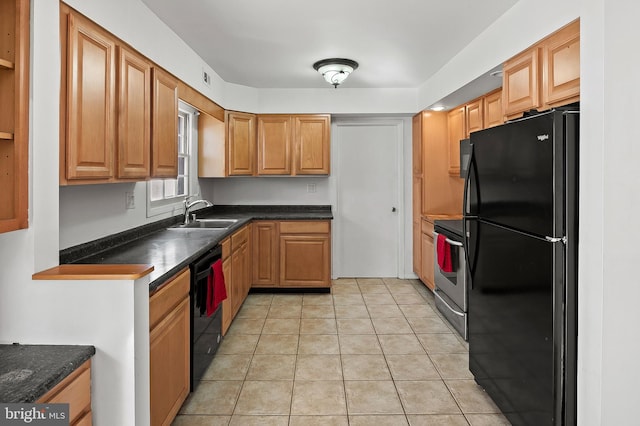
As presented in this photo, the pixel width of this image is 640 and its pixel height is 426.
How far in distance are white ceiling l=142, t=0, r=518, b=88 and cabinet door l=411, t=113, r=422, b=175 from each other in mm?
815

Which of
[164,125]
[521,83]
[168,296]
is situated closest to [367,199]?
[521,83]

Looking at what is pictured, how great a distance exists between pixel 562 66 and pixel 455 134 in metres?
2.58

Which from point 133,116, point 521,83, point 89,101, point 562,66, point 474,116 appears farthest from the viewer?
point 474,116

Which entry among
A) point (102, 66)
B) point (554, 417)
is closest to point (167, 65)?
point (102, 66)

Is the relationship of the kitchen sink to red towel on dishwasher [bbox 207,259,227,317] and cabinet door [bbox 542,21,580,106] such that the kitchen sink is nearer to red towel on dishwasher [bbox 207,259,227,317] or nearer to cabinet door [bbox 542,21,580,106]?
red towel on dishwasher [bbox 207,259,227,317]

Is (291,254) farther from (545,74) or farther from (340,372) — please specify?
(545,74)

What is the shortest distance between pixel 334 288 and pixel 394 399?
2.62 meters

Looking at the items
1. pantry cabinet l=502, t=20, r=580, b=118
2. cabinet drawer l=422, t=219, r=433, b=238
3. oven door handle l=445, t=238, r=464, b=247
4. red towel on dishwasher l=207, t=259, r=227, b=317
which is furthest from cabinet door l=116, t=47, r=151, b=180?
cabinet drawer l=422, t=219, r=433, b=238

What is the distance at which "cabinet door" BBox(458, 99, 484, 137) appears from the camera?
401cm

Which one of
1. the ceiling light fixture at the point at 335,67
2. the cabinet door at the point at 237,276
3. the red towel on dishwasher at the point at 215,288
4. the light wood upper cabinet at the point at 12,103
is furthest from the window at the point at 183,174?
the light wood upper cabinet at the point at 12,103

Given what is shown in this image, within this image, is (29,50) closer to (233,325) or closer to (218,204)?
(233,325)

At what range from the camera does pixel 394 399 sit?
8.38 ft

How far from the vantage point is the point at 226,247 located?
135 inches
